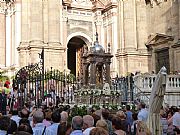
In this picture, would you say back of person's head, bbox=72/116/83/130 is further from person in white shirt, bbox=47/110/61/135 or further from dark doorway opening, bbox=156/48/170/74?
dark doorway opening, bbox=156/48/170/74

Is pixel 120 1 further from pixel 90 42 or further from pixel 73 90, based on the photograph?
pixel 73 90

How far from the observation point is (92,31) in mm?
32031

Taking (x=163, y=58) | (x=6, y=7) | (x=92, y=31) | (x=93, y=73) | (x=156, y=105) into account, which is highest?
(x=6, y=7)

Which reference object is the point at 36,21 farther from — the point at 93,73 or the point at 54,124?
the point at 54,124

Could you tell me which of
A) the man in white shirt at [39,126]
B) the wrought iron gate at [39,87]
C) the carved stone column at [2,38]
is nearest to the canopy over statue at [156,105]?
the man in white shirt at [39,126]

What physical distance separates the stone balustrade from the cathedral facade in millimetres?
4133

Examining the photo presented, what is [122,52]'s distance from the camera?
3000 centimetres

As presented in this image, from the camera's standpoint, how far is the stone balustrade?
70.0 feet

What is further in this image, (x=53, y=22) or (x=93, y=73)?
(x=53, y=22)

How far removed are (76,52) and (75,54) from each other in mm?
481

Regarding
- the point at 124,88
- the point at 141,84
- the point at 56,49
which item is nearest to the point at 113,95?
the point at 124,88

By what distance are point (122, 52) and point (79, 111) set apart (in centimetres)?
1758

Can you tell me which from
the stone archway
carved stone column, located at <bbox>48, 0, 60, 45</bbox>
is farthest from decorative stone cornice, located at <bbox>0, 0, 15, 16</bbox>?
the stone archway

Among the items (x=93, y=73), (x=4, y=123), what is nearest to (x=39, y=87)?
(x=93, y=73)
